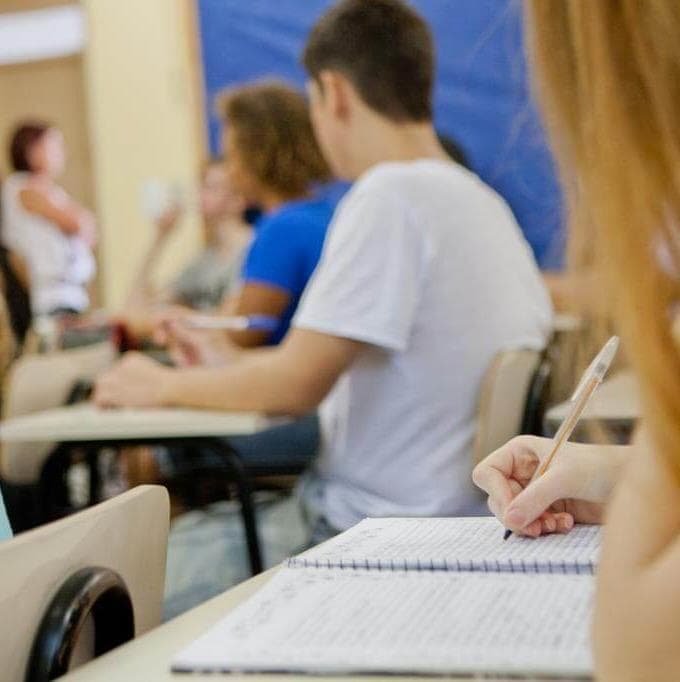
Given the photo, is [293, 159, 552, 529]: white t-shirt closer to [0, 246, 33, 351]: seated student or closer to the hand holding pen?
the hand holding pen

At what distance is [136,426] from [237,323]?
25.7 inches

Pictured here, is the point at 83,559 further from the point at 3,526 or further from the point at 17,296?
the point at 17,296

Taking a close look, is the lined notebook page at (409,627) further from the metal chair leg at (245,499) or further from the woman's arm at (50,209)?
the woman's arm at (50,209)

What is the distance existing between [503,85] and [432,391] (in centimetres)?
379

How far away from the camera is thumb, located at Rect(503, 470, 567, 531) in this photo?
1.02 metres

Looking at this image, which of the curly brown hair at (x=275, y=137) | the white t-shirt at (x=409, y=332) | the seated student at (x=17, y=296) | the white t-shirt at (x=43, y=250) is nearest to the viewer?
the white t-shirt at (x=409, y=332)

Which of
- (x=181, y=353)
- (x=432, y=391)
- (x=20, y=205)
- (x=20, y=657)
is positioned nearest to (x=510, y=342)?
(x=432, y=391)

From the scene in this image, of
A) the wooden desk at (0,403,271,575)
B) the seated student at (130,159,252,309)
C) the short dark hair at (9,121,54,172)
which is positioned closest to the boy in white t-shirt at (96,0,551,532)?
the wooden desk at (0,403,271,575)

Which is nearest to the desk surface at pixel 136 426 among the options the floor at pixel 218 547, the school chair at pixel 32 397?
the floor at pixel 218 547

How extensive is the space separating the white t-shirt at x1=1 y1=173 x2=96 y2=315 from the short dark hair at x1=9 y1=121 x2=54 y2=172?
71 mm

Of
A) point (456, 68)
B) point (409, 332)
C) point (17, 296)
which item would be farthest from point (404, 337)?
point (456, 68)

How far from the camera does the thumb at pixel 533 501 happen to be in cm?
102

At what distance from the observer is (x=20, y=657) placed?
811mm

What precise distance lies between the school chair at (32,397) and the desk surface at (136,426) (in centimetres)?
39
